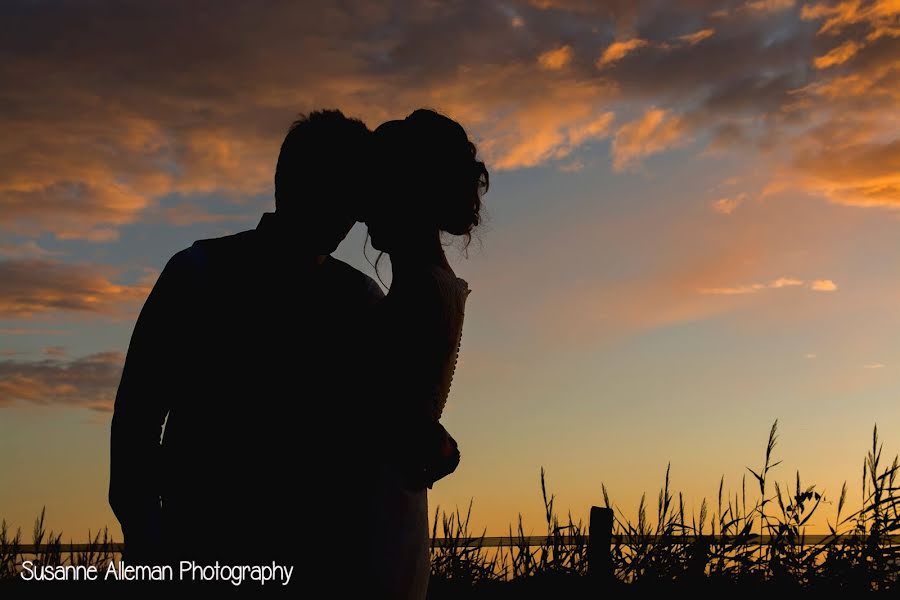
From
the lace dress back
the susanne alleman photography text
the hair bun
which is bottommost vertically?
the susanne alleman photography text

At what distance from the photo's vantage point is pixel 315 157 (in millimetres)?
3518

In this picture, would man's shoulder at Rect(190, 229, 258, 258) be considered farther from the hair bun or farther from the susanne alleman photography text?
the susanne alleman photography text

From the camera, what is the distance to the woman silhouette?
289 cm

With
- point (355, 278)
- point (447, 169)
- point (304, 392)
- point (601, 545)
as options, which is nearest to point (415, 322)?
point (304, 392)

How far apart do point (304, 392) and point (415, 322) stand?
1.56ft

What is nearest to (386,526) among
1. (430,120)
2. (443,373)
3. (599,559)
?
(443,373)

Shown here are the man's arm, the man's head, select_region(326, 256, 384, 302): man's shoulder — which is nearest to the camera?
the man's arm

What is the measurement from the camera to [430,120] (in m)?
3.28

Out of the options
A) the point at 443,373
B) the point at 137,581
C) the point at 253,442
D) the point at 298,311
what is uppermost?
the point at 298,311

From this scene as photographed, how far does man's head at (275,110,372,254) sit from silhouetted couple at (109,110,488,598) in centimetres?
2

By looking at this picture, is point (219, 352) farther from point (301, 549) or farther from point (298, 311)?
point (301, 549)

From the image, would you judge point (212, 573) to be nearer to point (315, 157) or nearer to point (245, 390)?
point (245, 390)

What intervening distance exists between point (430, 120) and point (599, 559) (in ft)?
12.9

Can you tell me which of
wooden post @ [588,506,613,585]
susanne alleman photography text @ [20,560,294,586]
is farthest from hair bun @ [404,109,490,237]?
wooden post @ [588,506,613,585]
